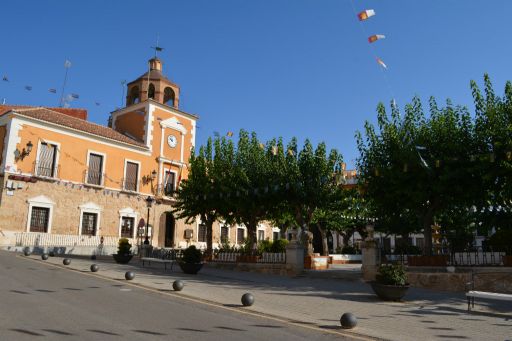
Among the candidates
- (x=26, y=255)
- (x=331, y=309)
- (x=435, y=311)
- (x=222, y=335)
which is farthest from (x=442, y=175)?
(x=26, y=255)

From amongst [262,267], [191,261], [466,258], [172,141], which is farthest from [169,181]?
[466,258]

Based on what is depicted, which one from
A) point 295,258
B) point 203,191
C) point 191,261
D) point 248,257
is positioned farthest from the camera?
point 203,191

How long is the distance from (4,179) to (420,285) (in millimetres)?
23792

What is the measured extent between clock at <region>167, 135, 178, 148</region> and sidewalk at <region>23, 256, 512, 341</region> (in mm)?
21470

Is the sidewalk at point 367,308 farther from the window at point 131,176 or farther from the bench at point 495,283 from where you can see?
the window at point 131,176

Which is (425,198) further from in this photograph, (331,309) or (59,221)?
(59,221)

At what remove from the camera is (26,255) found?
822 inches

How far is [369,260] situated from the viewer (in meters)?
15.3

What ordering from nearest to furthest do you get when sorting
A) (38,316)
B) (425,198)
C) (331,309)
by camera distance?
(38,316), (331,309), (425,198)

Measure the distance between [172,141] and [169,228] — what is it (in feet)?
24.7

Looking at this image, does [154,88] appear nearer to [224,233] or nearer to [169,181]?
[169,181]

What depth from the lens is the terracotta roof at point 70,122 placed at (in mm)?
27775

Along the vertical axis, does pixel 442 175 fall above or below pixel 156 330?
above

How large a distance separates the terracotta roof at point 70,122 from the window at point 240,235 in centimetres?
1248
